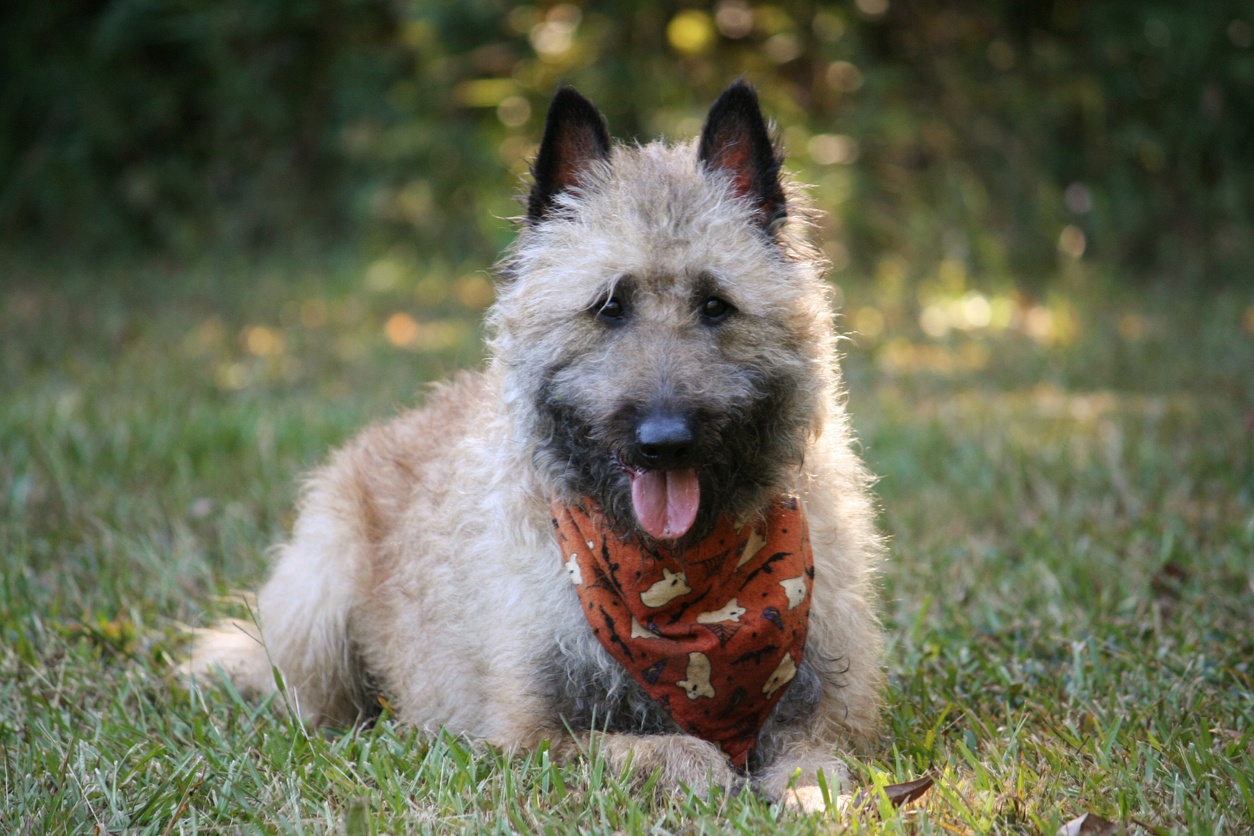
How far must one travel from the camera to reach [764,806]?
2990 millimetres

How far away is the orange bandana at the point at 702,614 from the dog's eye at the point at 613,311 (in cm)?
51

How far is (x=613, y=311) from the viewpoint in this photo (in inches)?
124

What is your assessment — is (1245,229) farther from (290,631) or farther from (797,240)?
(290,631)

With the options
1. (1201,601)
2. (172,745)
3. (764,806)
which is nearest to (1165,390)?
(1201,601)

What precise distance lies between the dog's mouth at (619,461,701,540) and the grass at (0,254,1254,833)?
0.61 m

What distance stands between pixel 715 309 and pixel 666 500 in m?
0.50

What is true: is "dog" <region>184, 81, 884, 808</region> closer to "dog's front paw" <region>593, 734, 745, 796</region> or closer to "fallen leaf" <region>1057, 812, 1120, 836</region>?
"dog's front paw" <region>593, 734, 745, 796</region>

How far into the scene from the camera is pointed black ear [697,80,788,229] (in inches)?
132

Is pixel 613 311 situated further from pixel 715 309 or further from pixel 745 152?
pixel 745 152

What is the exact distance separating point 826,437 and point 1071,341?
18.3 ft

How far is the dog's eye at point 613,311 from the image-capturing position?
3.14 m

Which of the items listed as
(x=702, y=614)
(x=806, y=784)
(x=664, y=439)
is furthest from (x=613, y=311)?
(x=806, y=784)

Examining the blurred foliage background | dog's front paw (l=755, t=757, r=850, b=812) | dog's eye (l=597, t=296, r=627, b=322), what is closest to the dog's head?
dog's eye (l=597, t=296, r=627, b=322)

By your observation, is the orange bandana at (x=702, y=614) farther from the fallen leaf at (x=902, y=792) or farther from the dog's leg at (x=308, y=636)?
the dog's leg at (x=308, y=636)
